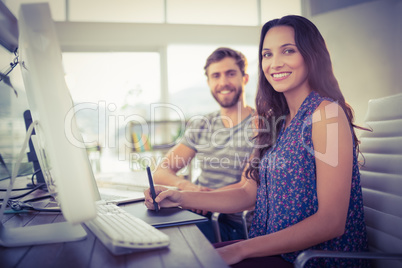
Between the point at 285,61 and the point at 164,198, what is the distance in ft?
2.16

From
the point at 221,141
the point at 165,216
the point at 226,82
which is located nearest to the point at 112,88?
the point at 226,82

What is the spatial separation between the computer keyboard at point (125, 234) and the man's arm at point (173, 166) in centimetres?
98

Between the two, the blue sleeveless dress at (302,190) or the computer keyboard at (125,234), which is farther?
the blue sleeveless dress at (302,190)

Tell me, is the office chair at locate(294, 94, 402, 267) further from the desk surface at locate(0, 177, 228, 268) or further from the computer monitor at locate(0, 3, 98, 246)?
the computer monitor at locate(0, 3, 98, 246)

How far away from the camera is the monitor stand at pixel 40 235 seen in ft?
2.11

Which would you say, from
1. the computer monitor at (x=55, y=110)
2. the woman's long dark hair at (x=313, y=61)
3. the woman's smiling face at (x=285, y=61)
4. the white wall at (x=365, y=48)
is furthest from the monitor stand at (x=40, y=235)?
the white wall at (x=365, y=48)

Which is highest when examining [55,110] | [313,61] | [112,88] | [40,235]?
[112,88]

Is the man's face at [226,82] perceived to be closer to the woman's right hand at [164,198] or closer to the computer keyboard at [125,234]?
the woman's right hand at [164,198]

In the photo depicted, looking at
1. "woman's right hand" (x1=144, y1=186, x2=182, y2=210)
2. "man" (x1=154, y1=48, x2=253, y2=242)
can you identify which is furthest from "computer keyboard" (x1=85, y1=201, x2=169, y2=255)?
"man" (x1=154, y1=48, x2=253, y2=242)

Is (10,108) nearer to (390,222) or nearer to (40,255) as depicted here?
(40,255)

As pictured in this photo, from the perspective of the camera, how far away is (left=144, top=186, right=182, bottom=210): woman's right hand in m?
0.96

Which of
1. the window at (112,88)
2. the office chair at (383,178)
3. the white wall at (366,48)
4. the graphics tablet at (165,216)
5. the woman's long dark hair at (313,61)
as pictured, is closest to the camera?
the graphics tablet at (165,216)

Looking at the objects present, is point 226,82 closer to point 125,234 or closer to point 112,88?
point 125,234

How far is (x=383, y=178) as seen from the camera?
952 mm
